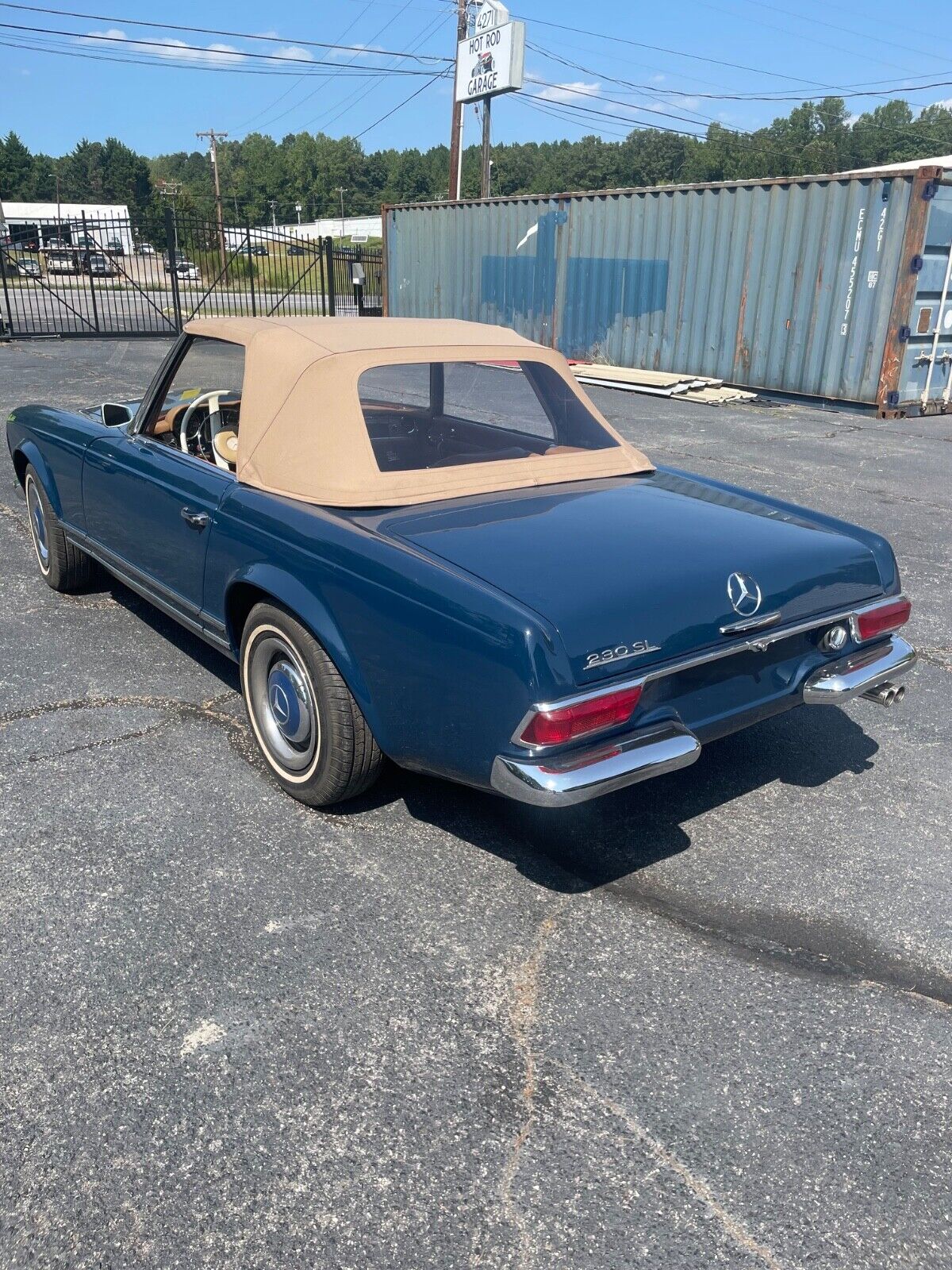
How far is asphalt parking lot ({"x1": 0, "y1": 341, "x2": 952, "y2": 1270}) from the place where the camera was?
1.87 metres

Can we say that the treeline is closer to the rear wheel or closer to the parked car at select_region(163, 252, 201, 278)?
the parked car at select_region(163, 252, 201, 278)

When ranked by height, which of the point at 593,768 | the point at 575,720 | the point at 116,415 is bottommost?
the point at 593,768

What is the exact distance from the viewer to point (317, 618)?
9.59 ft

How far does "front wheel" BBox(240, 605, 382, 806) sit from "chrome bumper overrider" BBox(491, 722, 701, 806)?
630 mm

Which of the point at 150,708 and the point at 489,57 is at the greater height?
the point at 489,57

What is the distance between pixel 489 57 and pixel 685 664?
2632 centimetres

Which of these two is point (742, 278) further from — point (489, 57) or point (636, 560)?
point (489, 57)

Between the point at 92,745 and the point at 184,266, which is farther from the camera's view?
the point at 184,266

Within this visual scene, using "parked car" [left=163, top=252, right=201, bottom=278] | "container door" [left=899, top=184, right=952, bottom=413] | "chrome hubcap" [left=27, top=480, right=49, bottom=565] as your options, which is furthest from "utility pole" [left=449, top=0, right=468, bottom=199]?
"chrome hubcap" [left=27, top=480, right=49, bottom=565]

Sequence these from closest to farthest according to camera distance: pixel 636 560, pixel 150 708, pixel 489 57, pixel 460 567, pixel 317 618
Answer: pixel 460 567, pixel 636 560, pixel 317 618, pixel 150 708, pixel 489 57

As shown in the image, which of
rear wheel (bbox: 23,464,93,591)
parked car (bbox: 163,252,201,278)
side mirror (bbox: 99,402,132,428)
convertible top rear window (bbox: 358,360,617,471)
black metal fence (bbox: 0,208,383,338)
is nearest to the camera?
convertible top rear window (bbox: 358,360,617,471)

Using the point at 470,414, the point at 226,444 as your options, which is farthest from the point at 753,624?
the point at 226,444

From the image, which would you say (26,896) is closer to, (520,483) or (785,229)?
(520,483)

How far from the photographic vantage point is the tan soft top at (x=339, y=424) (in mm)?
3150
